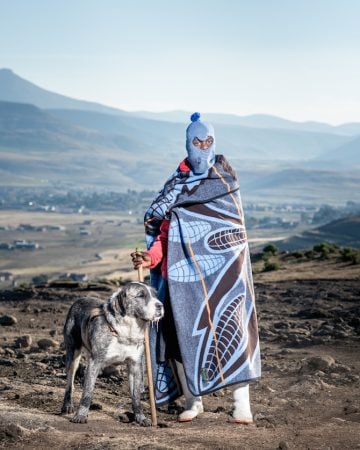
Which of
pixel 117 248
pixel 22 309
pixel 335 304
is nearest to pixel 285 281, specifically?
pixel 335 304

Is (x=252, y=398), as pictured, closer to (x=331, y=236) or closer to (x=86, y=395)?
(x=86, y=395)

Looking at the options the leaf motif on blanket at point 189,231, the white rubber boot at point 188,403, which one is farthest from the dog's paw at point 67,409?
the leaf motif on blanket at point 189,231

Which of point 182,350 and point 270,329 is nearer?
point 182,350

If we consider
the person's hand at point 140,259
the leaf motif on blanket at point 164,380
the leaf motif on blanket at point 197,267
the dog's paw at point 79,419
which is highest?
the person's hand at point 140,259

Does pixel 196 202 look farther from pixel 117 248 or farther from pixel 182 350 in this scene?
pixel 117 248

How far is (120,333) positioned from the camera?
6668 mm

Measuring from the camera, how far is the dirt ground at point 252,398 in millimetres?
6332

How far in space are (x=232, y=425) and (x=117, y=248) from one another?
105863 millimetres

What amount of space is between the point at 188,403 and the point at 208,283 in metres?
1.19

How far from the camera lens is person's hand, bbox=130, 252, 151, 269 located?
23.0 feet

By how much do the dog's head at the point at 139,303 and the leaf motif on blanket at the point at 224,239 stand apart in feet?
3.19

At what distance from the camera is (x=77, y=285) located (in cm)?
2142

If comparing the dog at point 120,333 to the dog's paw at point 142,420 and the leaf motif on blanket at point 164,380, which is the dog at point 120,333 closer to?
the dog's paw at point 142,420

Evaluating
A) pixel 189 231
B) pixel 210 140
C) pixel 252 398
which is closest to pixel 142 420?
pixel 189 231
